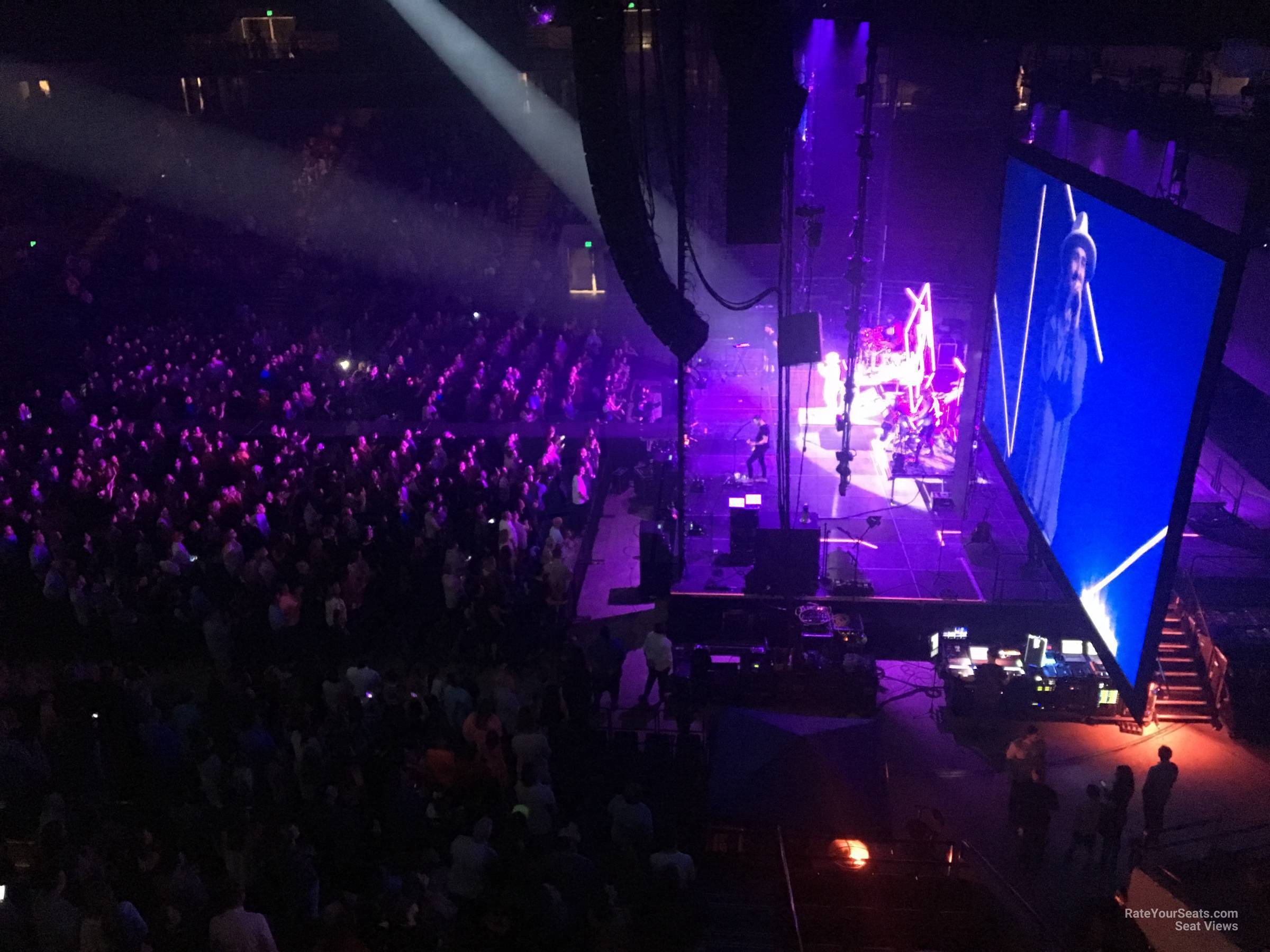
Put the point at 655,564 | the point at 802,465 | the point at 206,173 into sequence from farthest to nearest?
the point at 206,173 < the point at 802,465 < the point at 655,564

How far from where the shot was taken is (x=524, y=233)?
23.9 meters

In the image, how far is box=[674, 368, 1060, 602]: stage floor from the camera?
11195 millimetres

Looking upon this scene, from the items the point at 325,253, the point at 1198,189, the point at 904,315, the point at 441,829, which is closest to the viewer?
the point at 441,829

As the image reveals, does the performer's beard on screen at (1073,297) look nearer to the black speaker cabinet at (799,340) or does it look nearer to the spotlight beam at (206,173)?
the black speaker cabinet at (799,340)

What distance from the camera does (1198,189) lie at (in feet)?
30.2

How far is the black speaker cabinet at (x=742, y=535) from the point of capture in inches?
459

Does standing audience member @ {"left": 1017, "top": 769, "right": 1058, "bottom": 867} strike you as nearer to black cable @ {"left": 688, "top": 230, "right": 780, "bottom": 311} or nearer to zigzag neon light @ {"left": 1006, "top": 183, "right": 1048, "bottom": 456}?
black cable @ {"left": 688, "top": 230, "right": 780, "bottom": 311}

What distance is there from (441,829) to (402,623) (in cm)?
385

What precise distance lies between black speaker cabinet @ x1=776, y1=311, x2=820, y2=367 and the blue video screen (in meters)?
2.30

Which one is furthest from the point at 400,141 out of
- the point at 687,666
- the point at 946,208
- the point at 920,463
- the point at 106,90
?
the point at 687,666

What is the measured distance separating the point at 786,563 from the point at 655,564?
1526mm

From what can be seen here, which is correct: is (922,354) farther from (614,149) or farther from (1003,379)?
(614,149)

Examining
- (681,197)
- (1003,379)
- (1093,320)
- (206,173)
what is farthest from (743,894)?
(206,173)

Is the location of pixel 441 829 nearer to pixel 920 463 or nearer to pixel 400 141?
pixel 920 463
